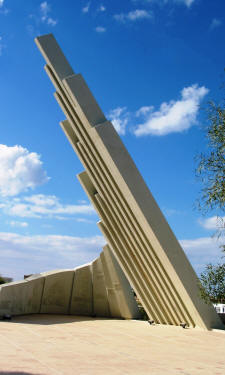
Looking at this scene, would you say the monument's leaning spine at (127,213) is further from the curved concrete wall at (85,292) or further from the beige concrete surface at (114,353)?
the curved concrete wall at (85,292)

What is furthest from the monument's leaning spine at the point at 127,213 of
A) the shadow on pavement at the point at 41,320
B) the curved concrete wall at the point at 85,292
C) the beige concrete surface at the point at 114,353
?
the shadow on pavement at the point at 41,320

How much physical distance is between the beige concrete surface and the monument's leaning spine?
1573mm

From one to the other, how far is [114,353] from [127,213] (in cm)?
567

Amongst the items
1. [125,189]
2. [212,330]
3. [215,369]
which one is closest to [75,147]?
[125,189]

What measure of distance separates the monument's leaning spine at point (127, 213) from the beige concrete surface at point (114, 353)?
157cm

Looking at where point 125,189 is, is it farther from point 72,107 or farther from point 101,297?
point 101,297

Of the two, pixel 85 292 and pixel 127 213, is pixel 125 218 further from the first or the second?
pixel 85 292

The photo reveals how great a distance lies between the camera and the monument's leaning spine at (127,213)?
10969 millimetres

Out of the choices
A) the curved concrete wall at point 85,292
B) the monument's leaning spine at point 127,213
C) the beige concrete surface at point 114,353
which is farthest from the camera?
the curved concrete wall at point 85,292

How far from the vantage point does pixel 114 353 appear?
265 inches

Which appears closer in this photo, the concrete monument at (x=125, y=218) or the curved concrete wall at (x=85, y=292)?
the concrete monument at (x=125, y=218)

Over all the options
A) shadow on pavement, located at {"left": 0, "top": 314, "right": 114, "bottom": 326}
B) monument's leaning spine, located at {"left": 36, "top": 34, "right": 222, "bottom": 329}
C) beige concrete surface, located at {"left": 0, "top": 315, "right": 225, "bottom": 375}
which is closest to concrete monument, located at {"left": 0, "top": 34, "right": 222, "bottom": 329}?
monument's leaning spine, located at {"left": 36, "top": 34, "right": 222, "bottom": 329}

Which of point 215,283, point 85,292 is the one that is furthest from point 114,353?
point 85,292

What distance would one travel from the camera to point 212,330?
10930mm
